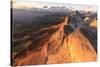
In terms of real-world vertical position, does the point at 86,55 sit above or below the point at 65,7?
below

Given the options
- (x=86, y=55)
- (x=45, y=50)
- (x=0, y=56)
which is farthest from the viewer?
(x=86, y=55)

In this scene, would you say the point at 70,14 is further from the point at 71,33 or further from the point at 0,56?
the point at 0,56

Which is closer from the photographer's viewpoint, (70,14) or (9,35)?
(9,35)

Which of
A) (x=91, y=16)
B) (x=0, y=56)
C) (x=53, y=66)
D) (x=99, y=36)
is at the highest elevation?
(x=91, y=16)

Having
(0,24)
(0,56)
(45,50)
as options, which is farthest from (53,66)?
(0,24)

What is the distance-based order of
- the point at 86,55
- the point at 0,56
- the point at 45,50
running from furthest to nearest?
the point at 86,55 < the point at 45,50 < the point at 0,56

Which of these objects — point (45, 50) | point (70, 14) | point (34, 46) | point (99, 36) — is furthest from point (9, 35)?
point (99, 36)

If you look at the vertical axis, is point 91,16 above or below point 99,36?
above

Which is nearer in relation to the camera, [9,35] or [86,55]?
[9,35]

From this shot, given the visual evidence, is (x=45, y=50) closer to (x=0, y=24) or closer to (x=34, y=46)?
(x=34, y=46)
